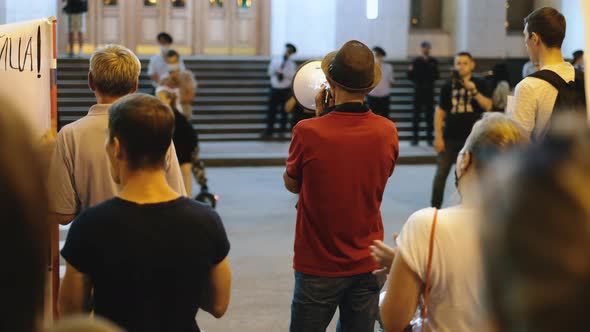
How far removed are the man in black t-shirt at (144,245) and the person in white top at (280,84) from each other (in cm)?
1469

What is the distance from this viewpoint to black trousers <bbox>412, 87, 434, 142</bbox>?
17.3 meters

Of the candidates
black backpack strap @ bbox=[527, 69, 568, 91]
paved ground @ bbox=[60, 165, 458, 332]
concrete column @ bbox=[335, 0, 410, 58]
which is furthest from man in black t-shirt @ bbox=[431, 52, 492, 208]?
concrete column @ bbox=[335, 0, 410, 58]

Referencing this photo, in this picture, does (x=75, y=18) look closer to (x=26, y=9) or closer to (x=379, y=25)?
(x=26, y=9)

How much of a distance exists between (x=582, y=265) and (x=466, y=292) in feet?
5.92

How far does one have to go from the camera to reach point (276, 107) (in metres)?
17.8

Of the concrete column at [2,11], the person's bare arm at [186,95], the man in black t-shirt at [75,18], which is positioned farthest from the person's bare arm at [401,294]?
the man in black t-shirt at [75,18]

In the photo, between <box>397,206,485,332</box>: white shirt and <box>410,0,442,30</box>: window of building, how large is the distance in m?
21.3

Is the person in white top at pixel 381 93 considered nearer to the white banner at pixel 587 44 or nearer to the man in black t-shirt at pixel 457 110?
the man in black t-shirt at pixel 457 110

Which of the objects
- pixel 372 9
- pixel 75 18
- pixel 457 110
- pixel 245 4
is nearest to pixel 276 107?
pixel 372 9

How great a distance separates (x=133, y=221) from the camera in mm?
2654

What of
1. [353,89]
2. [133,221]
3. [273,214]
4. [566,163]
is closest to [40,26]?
[353,89]

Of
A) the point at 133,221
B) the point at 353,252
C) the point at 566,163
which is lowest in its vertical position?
the point at 353,252

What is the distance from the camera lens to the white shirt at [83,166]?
154 inches

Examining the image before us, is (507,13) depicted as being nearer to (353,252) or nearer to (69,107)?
(69,107)
